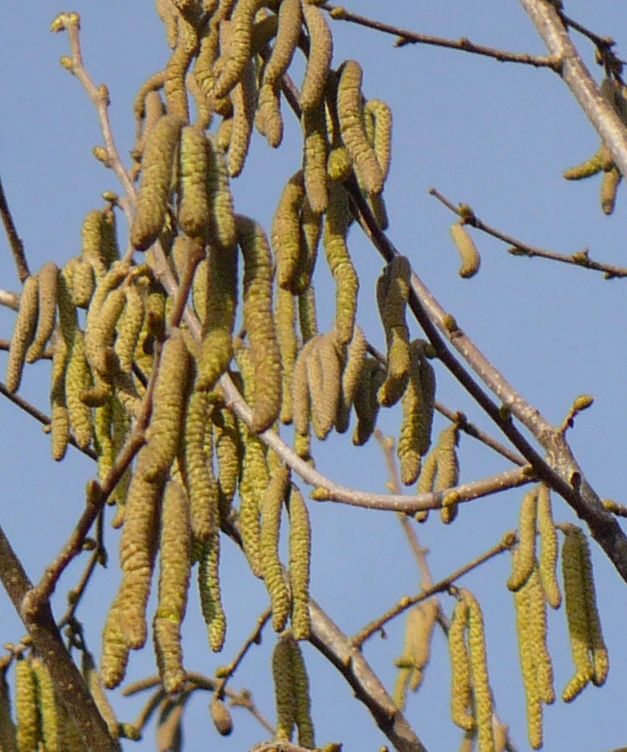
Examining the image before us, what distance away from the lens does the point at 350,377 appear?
2.92 m

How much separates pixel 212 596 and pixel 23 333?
30.8 inches

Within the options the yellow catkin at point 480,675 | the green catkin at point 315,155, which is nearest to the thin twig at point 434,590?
the yellow catkin at point 480,675

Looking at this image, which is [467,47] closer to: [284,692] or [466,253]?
[466,253]

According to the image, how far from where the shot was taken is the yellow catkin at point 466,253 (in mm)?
3322

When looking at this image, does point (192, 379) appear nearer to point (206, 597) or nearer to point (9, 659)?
point (206, 597)

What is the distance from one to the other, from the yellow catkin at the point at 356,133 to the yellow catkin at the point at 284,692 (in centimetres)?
89

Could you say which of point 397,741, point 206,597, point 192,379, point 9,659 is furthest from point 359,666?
point 192,379

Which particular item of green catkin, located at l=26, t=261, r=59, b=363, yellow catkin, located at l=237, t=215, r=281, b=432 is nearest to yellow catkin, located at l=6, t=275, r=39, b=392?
green catkin, located at l=26, t=261, r=59, b=363

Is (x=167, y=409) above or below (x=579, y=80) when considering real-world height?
below

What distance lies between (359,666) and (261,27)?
4.69ft

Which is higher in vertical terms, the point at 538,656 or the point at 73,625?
the point at 73,625

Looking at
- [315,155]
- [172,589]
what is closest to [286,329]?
[315,155]

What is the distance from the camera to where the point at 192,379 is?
6.77ft

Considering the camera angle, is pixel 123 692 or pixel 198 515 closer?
pixel 198 515
